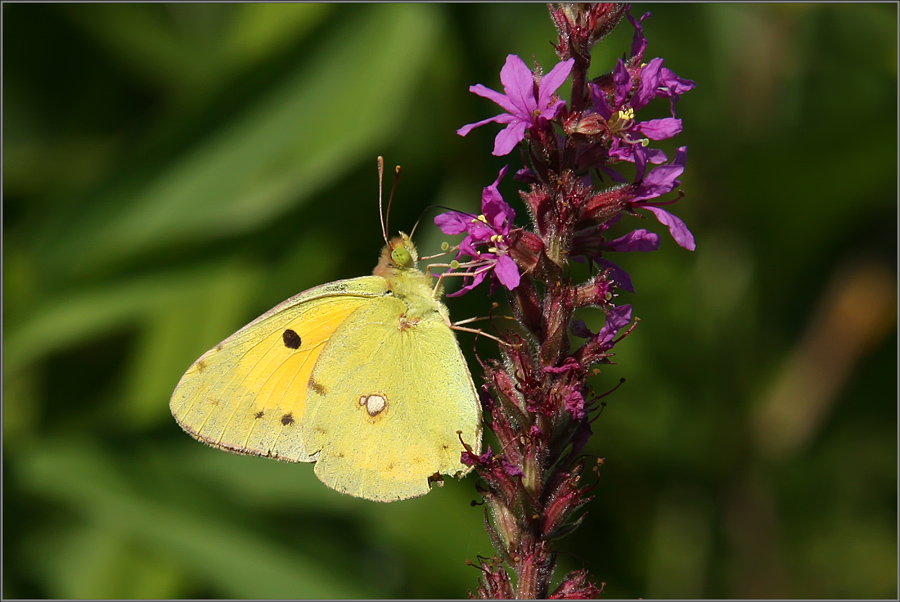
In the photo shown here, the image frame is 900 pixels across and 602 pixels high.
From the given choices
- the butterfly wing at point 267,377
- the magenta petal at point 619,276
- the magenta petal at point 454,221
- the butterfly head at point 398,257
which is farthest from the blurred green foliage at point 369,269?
the magenta petal at point 619,276

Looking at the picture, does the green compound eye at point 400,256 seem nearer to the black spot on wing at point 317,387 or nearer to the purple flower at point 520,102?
the black spot on wing at point 317,387

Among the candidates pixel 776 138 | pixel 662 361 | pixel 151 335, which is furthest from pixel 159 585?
pixel 776 138

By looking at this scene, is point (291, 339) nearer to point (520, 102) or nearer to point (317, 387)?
point (317, 387)

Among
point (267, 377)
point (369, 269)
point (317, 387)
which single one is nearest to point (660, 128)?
point (317, 387)

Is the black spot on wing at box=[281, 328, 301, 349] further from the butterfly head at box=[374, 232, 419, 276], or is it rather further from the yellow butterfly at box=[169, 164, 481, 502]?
the butterfly head at box=[374, 232, 419, 276]

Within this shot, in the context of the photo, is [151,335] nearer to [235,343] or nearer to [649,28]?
[235,343]

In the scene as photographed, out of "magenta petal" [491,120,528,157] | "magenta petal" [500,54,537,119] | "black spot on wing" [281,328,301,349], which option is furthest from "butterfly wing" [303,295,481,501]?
"magenta petal" [500,54,537,119]
